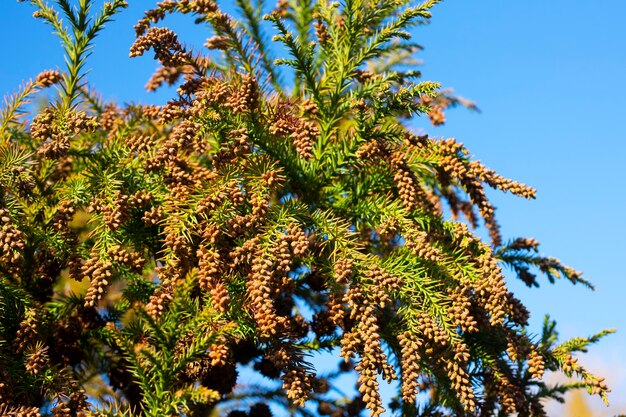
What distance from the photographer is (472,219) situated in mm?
3305

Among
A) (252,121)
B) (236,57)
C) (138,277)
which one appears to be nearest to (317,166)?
(252,121)

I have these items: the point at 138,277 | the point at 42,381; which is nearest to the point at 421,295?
the point at 138,277

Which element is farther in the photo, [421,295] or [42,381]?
[421,295]

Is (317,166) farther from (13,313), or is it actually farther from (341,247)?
(13,313)

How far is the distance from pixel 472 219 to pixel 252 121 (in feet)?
4.91

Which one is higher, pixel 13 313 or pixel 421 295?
pixel 421 295

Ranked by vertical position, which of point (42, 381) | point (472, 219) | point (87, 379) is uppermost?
point (472, 219)

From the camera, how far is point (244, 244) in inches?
75.6

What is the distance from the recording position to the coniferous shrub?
1.91m

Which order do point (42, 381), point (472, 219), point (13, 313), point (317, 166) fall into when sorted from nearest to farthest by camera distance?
point (42, 381)
point (13, 313)
point (317, 166)
point (472, 219)

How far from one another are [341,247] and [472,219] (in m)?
1.41

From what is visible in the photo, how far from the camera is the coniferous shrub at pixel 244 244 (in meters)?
1.91

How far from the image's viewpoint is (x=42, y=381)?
200 centimetres

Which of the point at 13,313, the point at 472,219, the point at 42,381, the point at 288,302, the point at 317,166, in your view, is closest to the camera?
the point at 42,381
